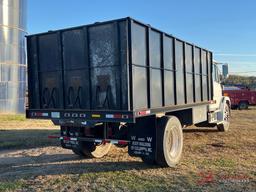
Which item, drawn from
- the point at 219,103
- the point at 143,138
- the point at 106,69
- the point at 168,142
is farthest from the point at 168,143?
the point at 219,103

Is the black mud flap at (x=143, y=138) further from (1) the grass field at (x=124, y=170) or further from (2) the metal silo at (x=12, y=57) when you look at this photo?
(2) the metal silo at (x=12, y=57)

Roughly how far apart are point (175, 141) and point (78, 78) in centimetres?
272

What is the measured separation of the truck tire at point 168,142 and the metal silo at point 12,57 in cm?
1873

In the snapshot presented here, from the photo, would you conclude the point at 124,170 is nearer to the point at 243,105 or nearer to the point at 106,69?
the point at 106,69

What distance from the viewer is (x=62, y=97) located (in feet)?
26.3

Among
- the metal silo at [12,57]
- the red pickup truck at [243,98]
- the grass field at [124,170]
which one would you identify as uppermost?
the metal silo at [12,57]

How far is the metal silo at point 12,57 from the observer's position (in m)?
25.0

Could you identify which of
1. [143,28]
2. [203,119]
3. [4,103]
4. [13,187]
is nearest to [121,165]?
[13,187]

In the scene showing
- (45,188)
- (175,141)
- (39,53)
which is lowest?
(45,188)

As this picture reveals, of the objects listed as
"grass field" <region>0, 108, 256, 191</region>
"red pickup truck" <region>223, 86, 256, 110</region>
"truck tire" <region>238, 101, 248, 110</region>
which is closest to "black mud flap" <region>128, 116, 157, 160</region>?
"grass field" <region>0, 108, 256, 191</region>

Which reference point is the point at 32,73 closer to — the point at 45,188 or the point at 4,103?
the point at 45,188

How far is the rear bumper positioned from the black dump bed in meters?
0.10

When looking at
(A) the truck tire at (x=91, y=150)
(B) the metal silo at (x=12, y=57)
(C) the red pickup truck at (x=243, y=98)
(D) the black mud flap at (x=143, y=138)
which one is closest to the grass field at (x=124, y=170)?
(A) the truck tire at (x=91, y=150)

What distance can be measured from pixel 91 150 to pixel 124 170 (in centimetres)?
153
